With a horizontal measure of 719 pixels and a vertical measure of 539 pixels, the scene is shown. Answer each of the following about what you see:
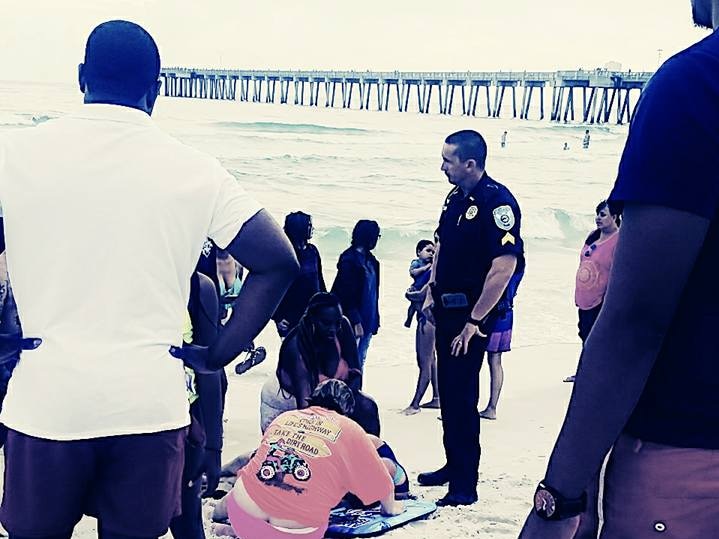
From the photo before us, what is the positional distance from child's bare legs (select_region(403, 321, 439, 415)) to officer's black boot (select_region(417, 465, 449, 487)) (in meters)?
1.56

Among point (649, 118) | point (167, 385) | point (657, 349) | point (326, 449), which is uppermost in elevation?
point (649, 118)

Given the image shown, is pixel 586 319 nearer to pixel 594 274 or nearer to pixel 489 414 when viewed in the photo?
pixel 594 274

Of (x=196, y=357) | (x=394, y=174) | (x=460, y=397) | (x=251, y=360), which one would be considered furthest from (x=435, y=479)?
(x=394, y=174)

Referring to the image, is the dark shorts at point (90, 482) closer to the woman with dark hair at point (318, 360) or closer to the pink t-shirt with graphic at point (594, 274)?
the woman with dark hair at point (318, 360)

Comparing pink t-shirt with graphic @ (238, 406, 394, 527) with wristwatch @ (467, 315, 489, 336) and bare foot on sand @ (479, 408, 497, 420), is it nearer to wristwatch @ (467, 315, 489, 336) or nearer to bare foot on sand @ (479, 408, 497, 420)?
wristwatch @ (467, 315, 489, 336)

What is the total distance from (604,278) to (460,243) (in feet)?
2.18

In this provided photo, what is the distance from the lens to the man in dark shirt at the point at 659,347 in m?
1.12

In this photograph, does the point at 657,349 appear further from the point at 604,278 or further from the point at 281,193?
the point at 281,193

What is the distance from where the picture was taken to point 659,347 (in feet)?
3.88

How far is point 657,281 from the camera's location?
3.76 feet

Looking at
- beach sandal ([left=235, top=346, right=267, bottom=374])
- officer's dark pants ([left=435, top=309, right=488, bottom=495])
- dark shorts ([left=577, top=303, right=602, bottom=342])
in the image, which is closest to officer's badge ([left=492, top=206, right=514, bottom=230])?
officer's dark pants ([left=435, top=309, right=488, bottom=495])

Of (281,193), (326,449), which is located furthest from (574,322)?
(281,193)

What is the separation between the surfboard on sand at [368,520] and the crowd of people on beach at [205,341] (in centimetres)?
28

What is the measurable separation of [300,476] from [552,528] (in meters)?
1.94
